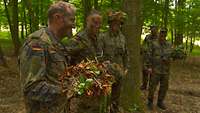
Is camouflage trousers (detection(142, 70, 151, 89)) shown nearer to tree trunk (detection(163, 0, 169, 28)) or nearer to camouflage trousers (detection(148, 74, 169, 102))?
camouflage trousers (detection(148, 74, 169, 102))

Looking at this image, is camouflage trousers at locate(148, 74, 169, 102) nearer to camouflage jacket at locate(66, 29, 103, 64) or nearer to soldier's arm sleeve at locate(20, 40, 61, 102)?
camouflage jacket at locate(66, 29, 103, 64)

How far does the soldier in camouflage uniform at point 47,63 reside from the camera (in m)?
3.96

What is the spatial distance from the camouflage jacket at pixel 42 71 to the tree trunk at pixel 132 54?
571 centimetres

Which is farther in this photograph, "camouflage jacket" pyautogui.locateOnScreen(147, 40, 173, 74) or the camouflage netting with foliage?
"camouflage jacket" pyautogui.locateOnScreen(147, 40, 173, 74)

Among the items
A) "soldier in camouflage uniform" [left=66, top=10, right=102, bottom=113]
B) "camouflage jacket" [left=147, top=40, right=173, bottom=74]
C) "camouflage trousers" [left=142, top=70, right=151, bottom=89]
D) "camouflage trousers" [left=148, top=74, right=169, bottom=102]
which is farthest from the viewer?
"camouflage trousers" [left=142, top=70, right=151, bottom=89]

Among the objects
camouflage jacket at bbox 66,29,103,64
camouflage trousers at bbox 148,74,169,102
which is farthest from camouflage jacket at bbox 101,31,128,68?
camouflage trousers at bbox 148,74,169,102

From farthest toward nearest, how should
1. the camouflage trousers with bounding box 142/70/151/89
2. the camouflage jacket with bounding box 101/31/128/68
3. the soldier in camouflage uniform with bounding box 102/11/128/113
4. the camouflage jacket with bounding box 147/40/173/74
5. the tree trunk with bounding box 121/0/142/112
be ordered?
the camouflage trousers with bounding box 142/70/151/89 < the camouflage jacket with bounding box 147/40/173/74 < the tree trunk with bounding box 121/0/142/112 < the camouflage jacket with bounding box 101/31/128/68 < the soldier in camouflage uniform with bounding box 102/11/128/113

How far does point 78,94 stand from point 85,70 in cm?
47

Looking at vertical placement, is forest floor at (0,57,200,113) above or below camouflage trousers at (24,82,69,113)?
below

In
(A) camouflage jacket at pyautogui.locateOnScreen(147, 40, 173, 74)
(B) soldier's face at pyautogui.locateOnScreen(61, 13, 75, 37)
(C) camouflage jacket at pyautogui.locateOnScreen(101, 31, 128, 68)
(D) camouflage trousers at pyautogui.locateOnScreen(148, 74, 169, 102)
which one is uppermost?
(B) soldier's face at pyautogui.locateOnScreen(61, 13, 75, 37)

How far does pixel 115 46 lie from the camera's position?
8.49m

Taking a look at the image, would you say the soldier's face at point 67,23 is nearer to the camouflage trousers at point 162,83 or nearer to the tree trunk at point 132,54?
the tree trunk at point 132,54

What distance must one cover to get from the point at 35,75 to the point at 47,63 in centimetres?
24

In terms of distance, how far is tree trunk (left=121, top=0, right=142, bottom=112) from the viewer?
9841mm
